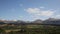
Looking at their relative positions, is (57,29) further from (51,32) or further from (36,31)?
(36,31)

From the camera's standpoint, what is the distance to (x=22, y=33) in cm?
946

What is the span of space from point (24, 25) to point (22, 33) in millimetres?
884

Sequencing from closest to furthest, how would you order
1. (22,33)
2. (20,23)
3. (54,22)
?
(22,33) → (20,23) → (54,22)

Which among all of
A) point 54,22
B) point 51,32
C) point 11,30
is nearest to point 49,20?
→ point 54,22

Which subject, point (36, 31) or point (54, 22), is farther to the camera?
point (54, 22)

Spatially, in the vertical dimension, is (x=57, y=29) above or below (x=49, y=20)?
below

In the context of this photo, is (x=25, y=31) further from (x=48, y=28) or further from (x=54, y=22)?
(x=54, y=22)

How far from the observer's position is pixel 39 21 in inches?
414

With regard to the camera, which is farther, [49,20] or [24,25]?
[49,20]

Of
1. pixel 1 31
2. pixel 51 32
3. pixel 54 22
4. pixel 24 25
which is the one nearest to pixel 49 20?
pixel 54 22

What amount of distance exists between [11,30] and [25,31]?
127 cm

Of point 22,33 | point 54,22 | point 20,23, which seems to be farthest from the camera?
point 54,22

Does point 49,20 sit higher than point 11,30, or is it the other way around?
point 49,20

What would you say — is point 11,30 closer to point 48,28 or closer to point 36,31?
point 36,31
